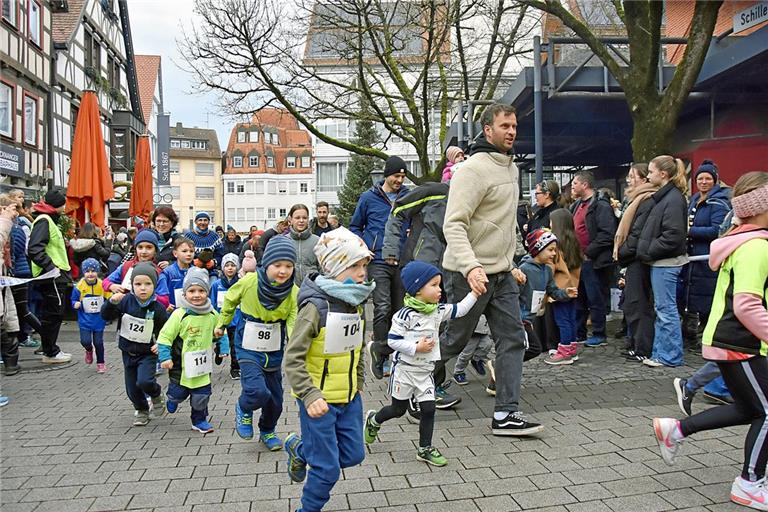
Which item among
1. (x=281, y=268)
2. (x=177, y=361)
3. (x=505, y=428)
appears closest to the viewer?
(x=281, y=268)

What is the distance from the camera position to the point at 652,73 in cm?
884

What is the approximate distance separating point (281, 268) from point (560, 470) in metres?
2.22

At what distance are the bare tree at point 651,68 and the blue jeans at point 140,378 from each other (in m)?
6.69

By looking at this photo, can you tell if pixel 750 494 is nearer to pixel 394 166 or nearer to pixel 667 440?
pixel 667 440

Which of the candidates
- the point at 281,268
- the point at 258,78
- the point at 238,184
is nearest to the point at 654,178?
the point at 281,268

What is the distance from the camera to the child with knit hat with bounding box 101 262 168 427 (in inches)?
223

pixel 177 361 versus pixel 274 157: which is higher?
pixel 274 157

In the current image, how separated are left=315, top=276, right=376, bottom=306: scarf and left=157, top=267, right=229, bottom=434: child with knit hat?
2.22 meters

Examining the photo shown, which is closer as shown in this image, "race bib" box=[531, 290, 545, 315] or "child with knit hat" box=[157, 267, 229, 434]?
"child with knit hat" box=[157, 267, 229, 434]

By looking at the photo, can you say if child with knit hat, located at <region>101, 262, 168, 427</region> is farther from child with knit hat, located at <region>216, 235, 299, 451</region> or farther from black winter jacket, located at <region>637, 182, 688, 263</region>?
black winter jacket, located at <region>637, 182, 688, 263</region>

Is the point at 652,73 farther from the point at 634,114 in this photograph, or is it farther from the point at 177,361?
the point at 177,361

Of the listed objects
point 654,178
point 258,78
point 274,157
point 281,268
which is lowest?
point 281,268

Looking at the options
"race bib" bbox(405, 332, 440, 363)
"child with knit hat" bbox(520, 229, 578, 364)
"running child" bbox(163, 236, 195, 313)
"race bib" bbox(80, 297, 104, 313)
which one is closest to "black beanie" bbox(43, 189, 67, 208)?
"race bib" bbox(80, 297, 104, 313)

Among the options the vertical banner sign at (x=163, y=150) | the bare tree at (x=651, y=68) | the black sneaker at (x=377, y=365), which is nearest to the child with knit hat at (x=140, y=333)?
the black sneaker at (x=377, y=365)
